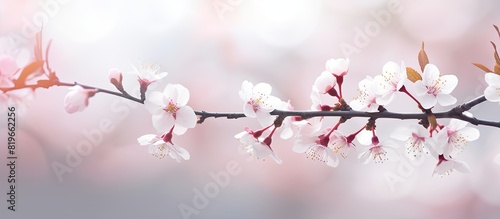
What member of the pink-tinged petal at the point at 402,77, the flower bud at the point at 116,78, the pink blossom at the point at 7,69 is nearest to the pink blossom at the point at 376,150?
the pink-tinged petal at the point at 402,77

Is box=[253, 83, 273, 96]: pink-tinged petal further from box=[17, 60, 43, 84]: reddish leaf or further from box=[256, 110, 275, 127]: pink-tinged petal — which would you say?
box=[17, 60, 43, 84]: reddish leaf

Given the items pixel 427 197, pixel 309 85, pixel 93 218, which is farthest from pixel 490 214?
pixel 93 218

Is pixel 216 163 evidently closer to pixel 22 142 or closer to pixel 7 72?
pixel 22 142

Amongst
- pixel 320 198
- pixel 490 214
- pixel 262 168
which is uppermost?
pixel 262 168

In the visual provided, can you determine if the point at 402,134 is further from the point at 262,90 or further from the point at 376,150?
the point at 262,90

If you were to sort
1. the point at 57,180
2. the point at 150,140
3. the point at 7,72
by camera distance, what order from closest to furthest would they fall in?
the point at 7,72
the point at 150,140
the point at 57,180

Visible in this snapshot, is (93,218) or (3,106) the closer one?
(3,106)

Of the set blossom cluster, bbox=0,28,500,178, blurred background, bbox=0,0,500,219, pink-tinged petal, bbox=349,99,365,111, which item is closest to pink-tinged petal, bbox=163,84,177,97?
blossom cluster, bbox=0,28,500,178

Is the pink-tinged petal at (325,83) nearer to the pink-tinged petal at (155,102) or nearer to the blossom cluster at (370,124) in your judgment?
the blossom cluster at (370,124)
